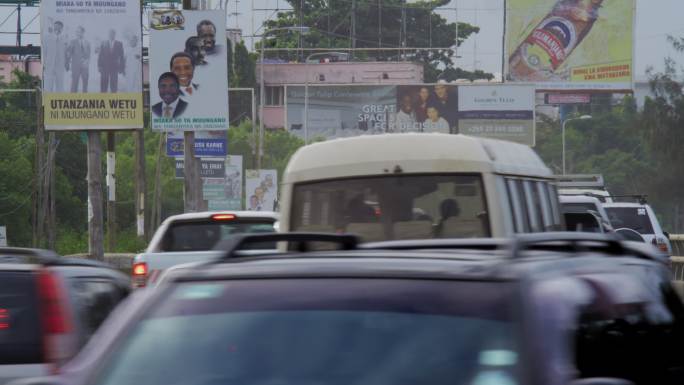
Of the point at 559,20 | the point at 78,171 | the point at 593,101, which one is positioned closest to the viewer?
the point at 78,171

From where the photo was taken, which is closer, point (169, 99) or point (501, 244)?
point (501, 244)

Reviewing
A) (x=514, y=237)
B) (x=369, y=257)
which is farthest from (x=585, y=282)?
(x=369, y=257)

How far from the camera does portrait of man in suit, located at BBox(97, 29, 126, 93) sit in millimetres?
35312

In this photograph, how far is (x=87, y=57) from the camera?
3538cm

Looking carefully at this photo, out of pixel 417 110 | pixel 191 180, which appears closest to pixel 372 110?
pixel 417 110

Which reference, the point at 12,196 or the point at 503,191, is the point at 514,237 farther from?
the point at 12,196

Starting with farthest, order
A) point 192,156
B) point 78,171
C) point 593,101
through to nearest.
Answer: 1. point 593,101
2. point 78,171
3. point 192,156

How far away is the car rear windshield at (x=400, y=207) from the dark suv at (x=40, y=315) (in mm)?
4387

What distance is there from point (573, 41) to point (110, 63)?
198ft

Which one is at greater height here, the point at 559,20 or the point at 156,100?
the point at 559,20

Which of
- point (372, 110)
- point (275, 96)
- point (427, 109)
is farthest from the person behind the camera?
point (275, 96)

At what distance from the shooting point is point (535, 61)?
92562 mm

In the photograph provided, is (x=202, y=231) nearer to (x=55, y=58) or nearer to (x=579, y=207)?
(x=579, y=207)

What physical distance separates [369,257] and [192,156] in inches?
1169
